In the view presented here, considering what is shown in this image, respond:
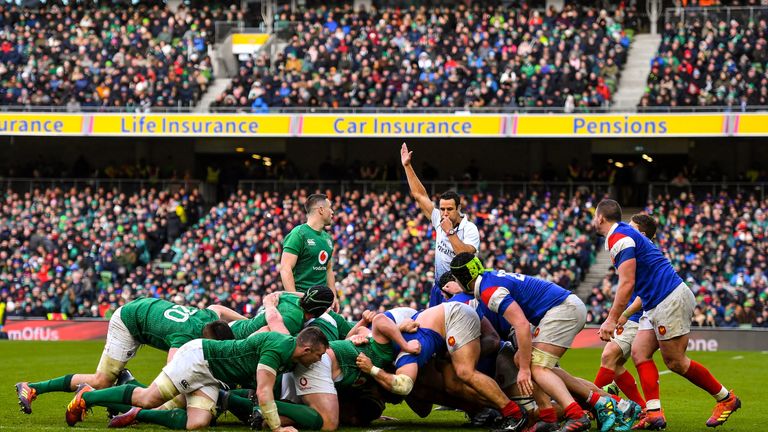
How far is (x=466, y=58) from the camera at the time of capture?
34.1m

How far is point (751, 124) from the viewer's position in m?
30.7

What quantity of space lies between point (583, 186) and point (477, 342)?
2234 centimetres

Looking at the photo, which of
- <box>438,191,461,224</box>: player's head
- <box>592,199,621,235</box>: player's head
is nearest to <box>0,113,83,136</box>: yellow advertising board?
<box>438,191,461,224</box>: player's head

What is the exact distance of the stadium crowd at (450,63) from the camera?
3269cm

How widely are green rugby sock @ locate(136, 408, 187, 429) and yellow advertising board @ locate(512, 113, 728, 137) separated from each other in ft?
74.0

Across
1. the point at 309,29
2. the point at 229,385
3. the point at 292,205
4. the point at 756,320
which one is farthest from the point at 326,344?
the point at 309,29

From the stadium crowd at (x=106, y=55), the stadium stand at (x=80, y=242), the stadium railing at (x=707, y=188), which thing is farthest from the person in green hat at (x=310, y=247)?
the stadium crowd at (x=106, y=55)

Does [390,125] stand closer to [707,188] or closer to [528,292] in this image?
[707,188]

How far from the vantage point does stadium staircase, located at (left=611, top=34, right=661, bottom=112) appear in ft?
109

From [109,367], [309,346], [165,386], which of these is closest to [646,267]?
[309,346]

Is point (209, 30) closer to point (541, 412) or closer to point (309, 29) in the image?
point (309, 29)

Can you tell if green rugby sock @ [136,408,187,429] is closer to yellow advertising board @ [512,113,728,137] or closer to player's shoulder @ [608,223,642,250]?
player's shoulder @ [608,223,642,250]

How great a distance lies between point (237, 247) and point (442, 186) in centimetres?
640

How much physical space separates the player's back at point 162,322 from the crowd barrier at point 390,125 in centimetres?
2106
